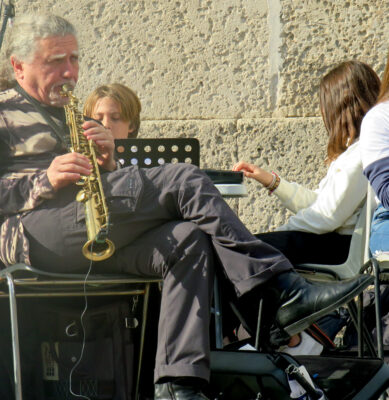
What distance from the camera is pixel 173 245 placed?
290 cm

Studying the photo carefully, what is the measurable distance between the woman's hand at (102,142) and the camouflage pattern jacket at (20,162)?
0.28 feet

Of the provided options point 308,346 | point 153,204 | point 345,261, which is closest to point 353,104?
point 345,261

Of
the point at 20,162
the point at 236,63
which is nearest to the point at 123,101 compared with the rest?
the point at 236,63

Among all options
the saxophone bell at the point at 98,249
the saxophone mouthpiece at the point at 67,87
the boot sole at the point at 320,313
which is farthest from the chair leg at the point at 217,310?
the saxophone mouthpiece at the point at 67,87

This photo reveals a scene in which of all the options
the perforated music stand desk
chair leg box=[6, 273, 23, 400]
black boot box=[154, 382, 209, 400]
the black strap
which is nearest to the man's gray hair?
the black strap

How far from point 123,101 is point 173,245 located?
1633 mm

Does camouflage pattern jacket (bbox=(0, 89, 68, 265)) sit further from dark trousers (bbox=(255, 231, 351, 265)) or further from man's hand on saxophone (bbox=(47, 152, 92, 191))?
dark trousers (bbox=(255, 231, 351, 265))

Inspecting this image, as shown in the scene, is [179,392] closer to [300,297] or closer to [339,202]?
[300,297]

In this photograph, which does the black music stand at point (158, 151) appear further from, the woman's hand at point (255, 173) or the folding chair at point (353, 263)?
the folding chair at point (353, 263)

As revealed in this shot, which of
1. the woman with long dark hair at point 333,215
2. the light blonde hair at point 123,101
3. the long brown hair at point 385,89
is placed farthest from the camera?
the light blonde hair at point 123,101

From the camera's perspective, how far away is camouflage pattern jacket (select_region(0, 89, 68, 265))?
298cm

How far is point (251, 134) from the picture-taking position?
4.71 m

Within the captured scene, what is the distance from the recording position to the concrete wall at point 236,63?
4625 mm

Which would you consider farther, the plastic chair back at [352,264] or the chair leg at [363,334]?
the plastic chair back at [352,264]
